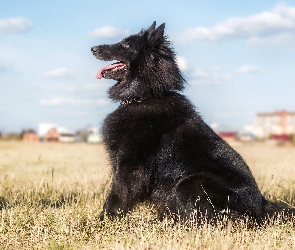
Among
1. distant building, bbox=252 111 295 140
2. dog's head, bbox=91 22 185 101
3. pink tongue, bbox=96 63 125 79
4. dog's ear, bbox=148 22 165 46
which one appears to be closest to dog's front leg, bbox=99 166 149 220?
dog's head, bbox=91 22 185 101

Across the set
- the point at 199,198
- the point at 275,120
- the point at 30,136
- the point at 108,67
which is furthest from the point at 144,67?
the point at 275,120

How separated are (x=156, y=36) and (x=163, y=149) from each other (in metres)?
1.61

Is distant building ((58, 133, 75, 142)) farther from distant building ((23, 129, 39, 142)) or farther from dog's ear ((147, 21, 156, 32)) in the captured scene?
dog's ear ((147, 21, 156, 32))

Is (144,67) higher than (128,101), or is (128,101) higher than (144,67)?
(144,67)

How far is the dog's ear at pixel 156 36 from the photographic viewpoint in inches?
238

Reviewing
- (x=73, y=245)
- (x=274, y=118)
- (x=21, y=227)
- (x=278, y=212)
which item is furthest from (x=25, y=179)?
(x=274, y=118)

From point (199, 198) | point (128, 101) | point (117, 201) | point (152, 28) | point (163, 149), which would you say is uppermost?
point (152, 28)

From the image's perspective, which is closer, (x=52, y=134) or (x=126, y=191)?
(x=126, y=191)

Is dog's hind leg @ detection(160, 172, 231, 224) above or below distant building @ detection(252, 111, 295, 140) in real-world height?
below

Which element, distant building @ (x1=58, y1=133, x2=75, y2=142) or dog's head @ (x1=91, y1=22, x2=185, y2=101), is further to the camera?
distant building @ (x1=58, y1=133, x2=75, y2=142)

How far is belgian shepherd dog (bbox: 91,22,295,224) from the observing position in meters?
5.26

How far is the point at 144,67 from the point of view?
5980 mm

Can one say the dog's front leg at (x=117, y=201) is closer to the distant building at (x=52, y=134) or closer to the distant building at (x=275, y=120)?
the distant building at (x=52, y=134)

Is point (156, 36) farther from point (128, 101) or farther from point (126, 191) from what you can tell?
point (126, 191)
